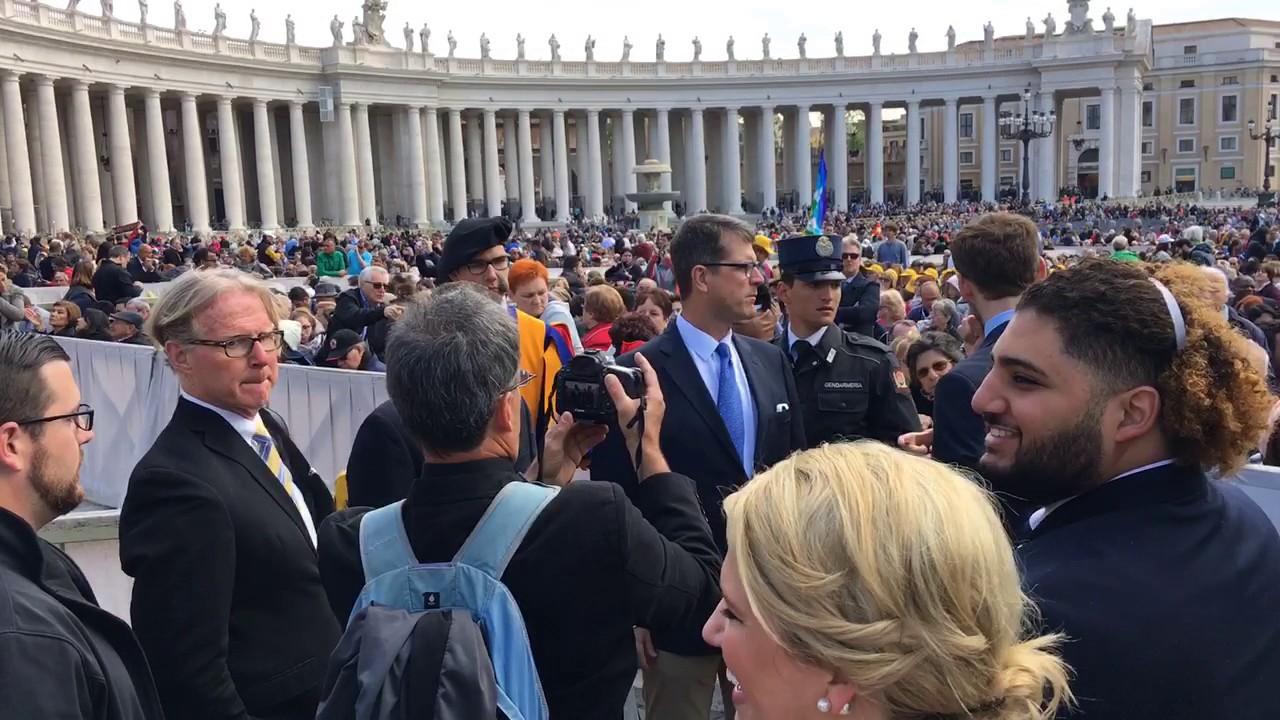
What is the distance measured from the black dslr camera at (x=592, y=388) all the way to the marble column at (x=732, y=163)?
7003 cm

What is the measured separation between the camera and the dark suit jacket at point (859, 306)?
939 cm

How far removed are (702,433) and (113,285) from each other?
13207 mm

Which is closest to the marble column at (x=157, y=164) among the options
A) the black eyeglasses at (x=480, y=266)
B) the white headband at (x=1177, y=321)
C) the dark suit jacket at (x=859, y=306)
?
the dark suit jacket at (x=859, y=306)

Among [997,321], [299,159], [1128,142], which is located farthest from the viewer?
[1128,142]

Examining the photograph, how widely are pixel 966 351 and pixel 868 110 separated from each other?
70.3 m

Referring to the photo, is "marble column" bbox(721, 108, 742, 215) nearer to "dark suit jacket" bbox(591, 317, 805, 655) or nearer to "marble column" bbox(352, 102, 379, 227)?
"marble column" bbox(352, 102, 379, 227)

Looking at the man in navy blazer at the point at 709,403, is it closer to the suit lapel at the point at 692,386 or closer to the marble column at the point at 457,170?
the suit lapel at the point at 692,386

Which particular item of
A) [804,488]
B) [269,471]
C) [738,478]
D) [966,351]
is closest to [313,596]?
[269,471]

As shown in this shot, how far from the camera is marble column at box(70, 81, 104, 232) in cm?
4716

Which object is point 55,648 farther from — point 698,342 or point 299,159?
point 299,159

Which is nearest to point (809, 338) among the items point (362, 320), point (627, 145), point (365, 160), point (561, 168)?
point (362, 320)

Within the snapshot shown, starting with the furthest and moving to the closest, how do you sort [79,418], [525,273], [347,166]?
[347,166] < [525,273] < [79,418]

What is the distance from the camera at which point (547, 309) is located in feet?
21.6

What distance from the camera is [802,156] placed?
7606 cm
